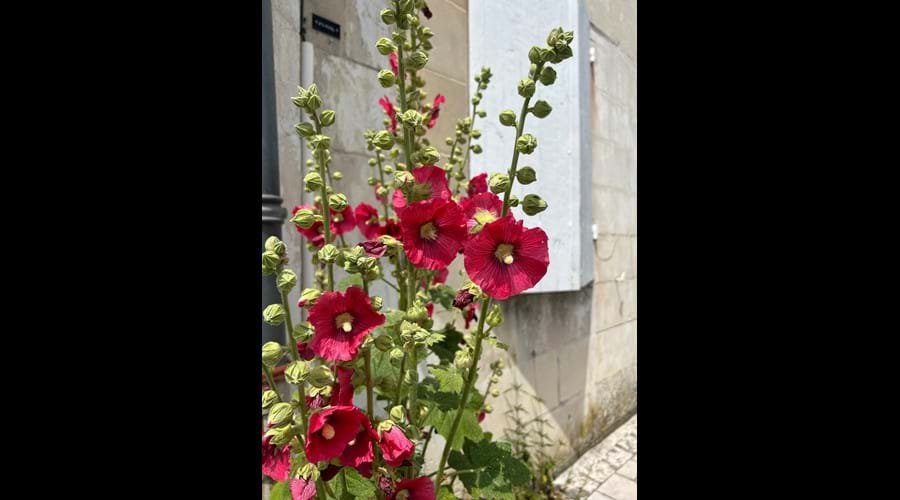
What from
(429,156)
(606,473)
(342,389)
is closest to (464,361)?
(342,389)

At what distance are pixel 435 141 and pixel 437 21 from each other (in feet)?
1.32

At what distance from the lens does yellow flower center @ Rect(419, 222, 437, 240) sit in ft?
1.90

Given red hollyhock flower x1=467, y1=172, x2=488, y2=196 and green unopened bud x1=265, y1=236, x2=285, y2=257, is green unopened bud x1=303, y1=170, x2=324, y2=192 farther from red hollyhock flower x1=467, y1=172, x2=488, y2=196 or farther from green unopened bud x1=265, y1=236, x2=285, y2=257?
Answer: red hollyhock flower x1=467, y1=172, x2=488, y2=196

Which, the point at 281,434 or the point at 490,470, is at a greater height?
the point at 281,434

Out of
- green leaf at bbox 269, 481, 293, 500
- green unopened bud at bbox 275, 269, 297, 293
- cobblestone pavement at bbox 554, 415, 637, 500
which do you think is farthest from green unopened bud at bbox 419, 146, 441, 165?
cobblestone pavement at bbox 554, 415, 637, 500

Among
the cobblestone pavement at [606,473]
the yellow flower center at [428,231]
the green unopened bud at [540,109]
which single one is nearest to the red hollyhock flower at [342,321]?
the yellow flower center at [428,231]

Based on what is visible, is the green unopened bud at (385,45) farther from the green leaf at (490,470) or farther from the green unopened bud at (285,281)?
the green leaf at (490,470)

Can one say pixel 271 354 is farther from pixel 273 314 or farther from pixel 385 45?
pixel 385 45

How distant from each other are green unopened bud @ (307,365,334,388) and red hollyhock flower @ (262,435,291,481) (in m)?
0.10

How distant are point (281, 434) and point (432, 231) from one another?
0.87ft

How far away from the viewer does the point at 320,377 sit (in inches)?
20.6

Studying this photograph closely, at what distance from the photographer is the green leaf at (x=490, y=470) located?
70 cm
